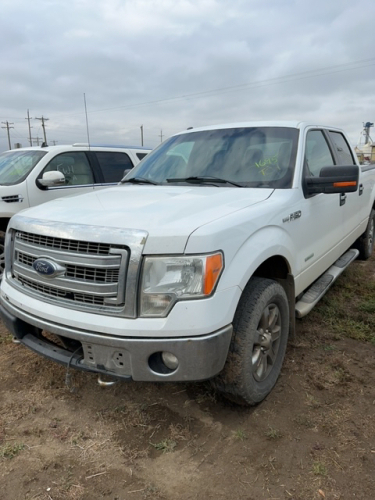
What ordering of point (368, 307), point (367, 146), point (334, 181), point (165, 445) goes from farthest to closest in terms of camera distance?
1. point (367, 146)
2. point (368, 307)
3. point (334, 181)
4. point (165, 445)

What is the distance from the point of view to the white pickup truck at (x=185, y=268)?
6.60 ft

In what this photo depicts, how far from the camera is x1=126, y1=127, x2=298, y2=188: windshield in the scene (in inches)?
123

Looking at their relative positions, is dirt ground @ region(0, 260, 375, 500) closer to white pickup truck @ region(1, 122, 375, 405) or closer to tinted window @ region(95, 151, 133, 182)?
white pickup truck @ region(1, 122, 375, 405)

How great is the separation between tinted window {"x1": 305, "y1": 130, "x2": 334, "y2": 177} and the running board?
103 cm

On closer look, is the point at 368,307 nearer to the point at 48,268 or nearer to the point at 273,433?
the point at 273,433

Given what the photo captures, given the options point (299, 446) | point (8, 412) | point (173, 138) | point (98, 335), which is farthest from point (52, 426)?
point (173, 138)

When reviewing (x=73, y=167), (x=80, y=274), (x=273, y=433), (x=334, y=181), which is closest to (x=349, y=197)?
(x=334, y=181)

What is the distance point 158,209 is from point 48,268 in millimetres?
741

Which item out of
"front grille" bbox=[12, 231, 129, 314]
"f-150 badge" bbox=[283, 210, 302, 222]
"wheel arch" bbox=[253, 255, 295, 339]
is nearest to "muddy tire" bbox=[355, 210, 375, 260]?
"f-150 badge" bbox=[283, 210, 302, 222]

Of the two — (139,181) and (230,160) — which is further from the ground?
(230,160)

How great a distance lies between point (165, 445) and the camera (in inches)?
90.4

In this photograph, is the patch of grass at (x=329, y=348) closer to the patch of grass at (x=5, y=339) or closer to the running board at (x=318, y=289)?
the running board at (x=318, y=289)

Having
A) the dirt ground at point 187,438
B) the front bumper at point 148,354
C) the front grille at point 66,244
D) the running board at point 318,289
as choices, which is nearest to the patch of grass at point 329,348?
the dirt ground at point 187,438

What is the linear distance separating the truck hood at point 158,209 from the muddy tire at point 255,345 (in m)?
0.58
